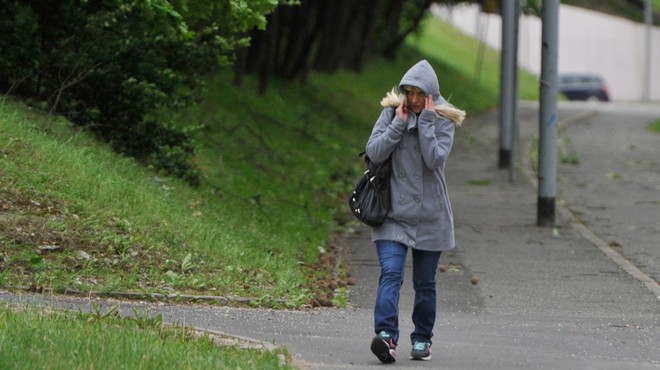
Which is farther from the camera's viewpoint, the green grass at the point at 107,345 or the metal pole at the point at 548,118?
the metal pole at the point at 548,118

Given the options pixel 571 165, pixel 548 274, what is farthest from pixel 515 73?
pixel 548 274

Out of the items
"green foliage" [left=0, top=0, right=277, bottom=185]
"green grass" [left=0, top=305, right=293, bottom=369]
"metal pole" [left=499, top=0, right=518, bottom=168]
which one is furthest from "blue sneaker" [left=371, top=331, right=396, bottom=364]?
"metal pole" [left=499, top=0, right=518, bottom=168]

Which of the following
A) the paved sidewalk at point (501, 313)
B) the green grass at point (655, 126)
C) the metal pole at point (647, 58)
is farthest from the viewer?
the metal pole at point (647, 58)

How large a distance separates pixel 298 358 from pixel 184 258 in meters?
3.18

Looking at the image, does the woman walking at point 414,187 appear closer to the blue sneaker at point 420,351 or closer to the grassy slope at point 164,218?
the blue sneaker at point 420,351

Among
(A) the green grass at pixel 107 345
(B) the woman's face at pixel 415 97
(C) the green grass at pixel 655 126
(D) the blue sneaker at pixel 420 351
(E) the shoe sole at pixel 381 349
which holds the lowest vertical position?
(D) the blue sneaker at pixel 420 351

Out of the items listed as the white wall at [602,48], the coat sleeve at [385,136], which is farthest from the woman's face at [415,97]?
the white wall at [602,48]

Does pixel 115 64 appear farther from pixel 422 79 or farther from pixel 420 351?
pixel 420 351

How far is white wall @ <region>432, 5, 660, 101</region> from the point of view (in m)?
72.4

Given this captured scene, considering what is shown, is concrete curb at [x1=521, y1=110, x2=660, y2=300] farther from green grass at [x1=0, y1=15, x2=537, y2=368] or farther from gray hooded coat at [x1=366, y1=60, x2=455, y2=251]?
gray hooded coat at [x1=366, y1=60, x2=455, y2=251]

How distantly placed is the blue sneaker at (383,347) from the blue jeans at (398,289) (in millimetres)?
87

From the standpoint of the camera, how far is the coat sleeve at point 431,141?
8023 mm

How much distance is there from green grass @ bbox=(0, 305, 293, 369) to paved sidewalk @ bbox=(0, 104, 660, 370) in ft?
2.01

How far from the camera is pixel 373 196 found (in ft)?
26.7
